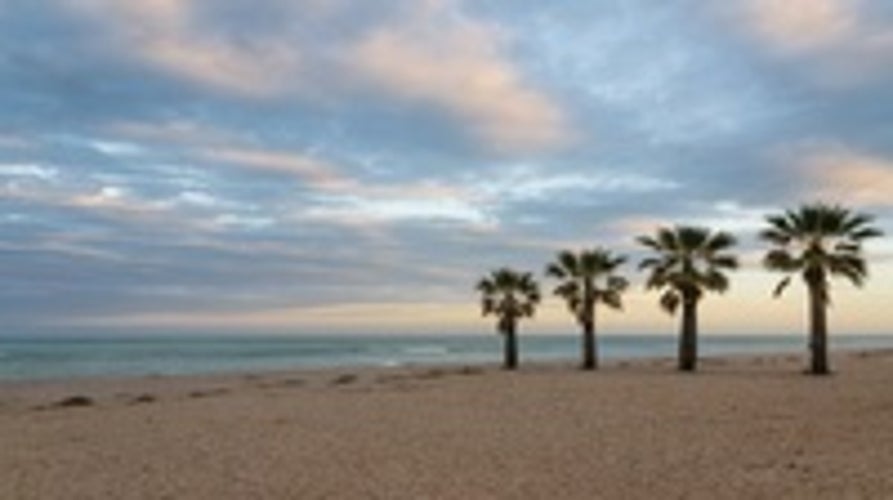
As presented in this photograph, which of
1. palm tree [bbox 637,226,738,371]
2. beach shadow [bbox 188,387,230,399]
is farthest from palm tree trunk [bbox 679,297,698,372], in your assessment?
beach shadow [bbox 188,387,230,399]

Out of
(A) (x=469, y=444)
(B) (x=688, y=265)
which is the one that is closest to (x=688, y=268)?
(B) (x=688, y=265)

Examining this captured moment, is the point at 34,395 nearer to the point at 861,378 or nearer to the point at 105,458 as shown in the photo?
the point at 105,458

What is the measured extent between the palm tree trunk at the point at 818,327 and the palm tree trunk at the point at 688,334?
590cm

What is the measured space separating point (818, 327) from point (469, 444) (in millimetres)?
26910

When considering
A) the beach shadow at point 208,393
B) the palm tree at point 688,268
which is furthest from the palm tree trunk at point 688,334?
the beach shadow at point 208,393

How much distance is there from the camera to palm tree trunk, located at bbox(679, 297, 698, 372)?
4775cm

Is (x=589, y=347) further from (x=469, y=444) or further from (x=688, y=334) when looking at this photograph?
(x=469, y=444)

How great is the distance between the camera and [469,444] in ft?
65.4

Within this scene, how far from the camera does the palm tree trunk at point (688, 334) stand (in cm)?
4775

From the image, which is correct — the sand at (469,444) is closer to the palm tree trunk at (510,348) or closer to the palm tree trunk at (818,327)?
the palm tree trunk at (818,327)

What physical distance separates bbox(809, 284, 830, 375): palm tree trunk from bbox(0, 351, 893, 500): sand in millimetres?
6708

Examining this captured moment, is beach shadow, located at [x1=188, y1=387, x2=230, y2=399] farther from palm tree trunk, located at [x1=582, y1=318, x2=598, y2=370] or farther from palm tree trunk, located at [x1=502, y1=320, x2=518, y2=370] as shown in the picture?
palm tree trunk, located at [x1=502, y1=320, x2=518, y2=370]

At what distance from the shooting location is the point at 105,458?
19.0 meters

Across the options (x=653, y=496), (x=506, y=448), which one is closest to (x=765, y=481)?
(x=653, y=496)
